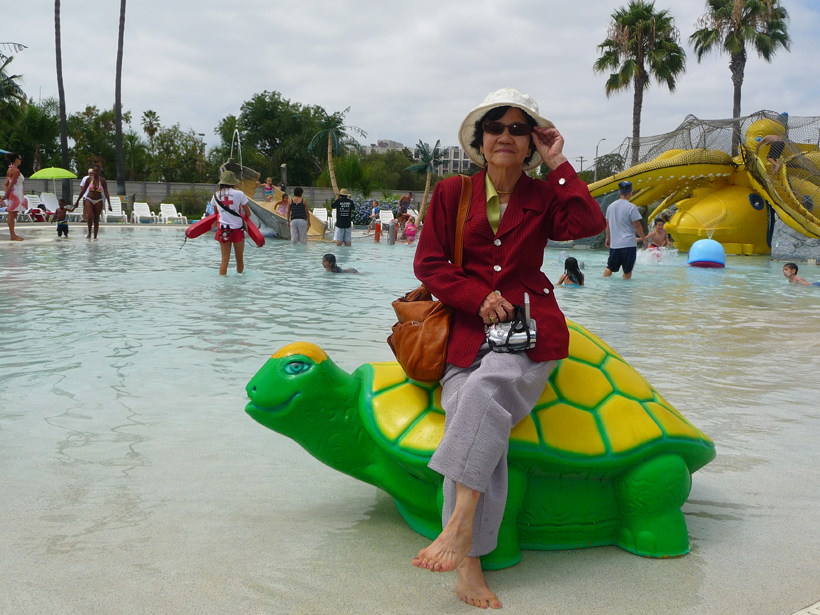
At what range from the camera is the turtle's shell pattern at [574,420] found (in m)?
2.36

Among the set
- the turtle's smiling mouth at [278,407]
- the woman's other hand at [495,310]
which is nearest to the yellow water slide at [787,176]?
the woman's other hand at [495,310]

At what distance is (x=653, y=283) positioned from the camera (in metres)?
12.1

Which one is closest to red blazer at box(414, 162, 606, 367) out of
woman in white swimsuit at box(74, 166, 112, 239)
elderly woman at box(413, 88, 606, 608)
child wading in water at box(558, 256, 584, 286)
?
elderly woman at box(413, 88, 606, 608)

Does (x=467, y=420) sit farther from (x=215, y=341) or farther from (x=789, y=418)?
(x=215, y=341)

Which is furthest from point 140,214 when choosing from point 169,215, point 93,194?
point 93,194

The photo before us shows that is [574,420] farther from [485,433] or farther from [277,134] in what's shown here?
[277,134]

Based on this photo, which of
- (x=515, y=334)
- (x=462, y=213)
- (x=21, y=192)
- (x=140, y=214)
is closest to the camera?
(x=515, y=334)

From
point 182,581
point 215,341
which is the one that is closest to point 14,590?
point 182,581

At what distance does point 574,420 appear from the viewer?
2.44m

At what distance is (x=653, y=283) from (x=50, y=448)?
10601 millimetres

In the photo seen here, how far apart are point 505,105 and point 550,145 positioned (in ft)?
0.72

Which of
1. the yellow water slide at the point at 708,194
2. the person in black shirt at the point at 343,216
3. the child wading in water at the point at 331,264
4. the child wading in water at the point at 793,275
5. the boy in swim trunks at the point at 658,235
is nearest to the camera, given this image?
the child wading in water at the point at 331,264

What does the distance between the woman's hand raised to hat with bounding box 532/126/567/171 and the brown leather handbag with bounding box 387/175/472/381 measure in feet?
0.93

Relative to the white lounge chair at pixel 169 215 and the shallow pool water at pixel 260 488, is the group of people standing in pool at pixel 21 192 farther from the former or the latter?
the white lounge chair at pixel 169 215
